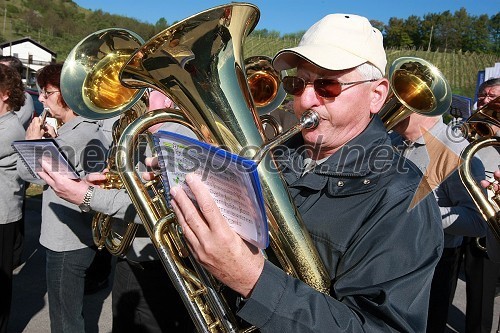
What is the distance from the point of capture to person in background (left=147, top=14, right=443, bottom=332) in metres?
1.20

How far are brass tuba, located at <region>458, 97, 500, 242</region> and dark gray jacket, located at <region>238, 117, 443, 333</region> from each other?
34.4 inches

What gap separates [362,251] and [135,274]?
1515 millimetres

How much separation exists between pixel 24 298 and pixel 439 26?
7078cm

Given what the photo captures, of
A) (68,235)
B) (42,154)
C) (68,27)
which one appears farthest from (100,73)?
(68,27)

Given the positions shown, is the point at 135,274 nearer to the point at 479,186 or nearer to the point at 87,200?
the point at 87,200

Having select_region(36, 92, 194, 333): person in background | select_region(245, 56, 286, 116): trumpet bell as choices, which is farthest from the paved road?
select_region(245, 56, 286, 116): trumpet bell

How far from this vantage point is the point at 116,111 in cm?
230

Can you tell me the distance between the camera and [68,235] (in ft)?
8.96

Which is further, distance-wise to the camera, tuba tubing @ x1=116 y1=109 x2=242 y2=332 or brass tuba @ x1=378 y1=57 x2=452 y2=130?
brass tuba @ x1=378 y1=57 x2=452 y2=130

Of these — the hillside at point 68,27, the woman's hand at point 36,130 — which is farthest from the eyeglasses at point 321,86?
the hillside at point 68,27

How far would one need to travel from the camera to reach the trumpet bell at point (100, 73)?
91.5 inches

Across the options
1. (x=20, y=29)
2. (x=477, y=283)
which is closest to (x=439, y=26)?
(x=20, y=29)

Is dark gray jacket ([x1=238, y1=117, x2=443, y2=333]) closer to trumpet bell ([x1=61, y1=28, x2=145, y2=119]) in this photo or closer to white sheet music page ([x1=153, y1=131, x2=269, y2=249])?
white sheet music page ([x1=153, y1=131, x2=269, y2=249])

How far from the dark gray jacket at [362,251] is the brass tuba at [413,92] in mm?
1344
